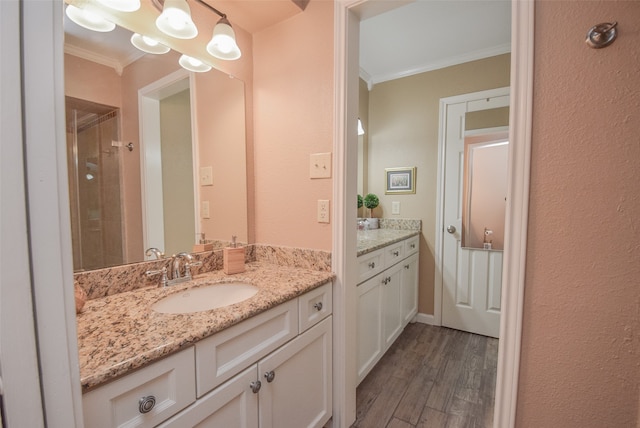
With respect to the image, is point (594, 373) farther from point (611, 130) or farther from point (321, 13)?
point (321, 13)

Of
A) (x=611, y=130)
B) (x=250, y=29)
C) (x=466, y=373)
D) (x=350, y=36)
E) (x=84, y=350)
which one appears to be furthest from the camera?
(x=466, y=373)

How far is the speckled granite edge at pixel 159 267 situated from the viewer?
947 mm

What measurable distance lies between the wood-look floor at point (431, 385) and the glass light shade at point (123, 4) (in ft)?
7.02

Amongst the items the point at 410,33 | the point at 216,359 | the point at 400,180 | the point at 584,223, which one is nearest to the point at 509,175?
the point at 584,223

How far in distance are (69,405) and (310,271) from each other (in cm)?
100

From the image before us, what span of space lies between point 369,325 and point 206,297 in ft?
3.43

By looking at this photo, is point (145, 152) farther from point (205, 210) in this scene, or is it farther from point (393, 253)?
point (393, 253)

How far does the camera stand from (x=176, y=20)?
1.07m

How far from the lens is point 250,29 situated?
1487mm

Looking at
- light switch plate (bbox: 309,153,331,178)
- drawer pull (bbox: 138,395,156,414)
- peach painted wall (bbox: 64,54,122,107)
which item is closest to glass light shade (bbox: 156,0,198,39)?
peach painted wall (bbox: 64,54,122,107)

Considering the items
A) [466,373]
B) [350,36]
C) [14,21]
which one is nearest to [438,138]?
[350,36]

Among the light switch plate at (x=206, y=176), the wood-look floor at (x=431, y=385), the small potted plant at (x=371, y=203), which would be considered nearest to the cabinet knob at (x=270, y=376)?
the wood-look floor at (x=431, y=385)

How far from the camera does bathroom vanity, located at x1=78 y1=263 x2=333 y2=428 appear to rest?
0.59m

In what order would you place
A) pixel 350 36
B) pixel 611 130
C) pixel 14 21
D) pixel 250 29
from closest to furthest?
pixel 14 21
pixel 611 130
pixel 350 36
pixel 250 29
